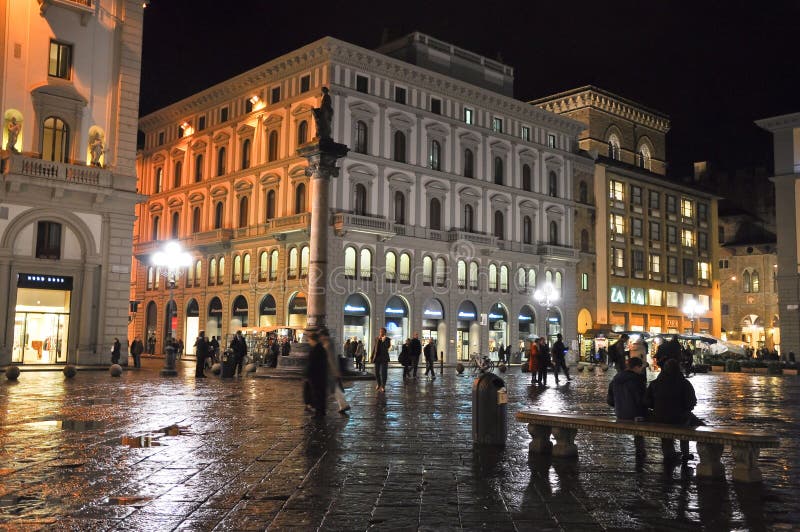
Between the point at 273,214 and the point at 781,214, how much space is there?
33.3 metres

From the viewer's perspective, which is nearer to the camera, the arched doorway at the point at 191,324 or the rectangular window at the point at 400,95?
the rectangular window at the point at 400,95

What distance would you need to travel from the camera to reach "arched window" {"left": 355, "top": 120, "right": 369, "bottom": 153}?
163 ft

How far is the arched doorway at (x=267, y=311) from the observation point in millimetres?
51000

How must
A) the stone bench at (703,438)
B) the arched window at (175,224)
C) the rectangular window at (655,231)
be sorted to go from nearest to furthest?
the stone bench at (703,438) < the arched window at (175,224) < the rectangular window at (655,231)

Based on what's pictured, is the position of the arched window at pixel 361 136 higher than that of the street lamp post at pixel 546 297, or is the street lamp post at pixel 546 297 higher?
the arched window at pixel 361 136

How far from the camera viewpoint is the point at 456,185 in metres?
54.9

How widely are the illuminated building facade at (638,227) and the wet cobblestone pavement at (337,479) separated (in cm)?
5169

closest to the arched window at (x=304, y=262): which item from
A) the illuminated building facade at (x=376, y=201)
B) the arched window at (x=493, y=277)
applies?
the illuminated building facade at (x=376, y=201)

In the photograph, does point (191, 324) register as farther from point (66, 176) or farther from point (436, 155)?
point (66, 176)

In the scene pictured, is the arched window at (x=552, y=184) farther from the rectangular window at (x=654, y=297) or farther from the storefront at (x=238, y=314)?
the storefront at (x=238, y=314)

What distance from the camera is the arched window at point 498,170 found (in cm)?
5781

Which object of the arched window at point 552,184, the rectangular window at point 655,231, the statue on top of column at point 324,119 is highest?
the arched window at point 552,184

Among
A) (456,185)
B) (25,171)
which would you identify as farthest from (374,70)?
(25,171)

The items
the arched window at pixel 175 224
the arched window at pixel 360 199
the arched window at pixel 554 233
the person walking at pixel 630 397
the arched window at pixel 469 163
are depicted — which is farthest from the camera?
the arched window at pixel 554 233
